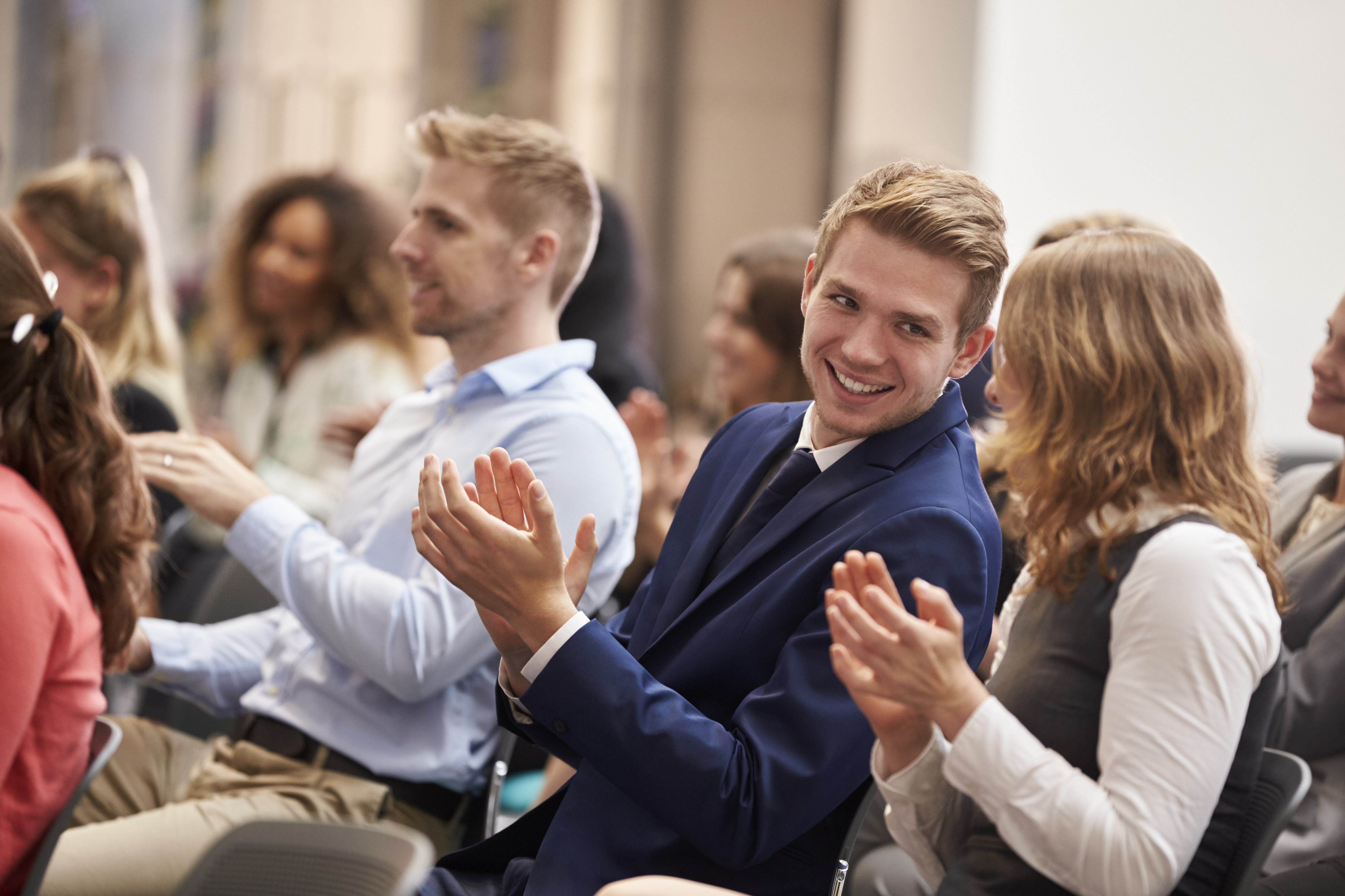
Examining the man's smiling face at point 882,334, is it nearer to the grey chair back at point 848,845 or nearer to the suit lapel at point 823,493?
the suit lapel at point 823,493

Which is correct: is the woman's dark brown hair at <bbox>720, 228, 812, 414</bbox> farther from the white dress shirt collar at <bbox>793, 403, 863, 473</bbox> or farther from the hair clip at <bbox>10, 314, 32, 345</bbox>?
the hair clip at <bbox>10, 314, 32, 345</bbox>

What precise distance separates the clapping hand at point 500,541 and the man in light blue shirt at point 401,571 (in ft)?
1.64

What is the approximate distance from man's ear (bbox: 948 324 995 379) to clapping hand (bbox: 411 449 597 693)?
0.44m

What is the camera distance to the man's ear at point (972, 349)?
1.33 meters

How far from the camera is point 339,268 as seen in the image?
11.5ft

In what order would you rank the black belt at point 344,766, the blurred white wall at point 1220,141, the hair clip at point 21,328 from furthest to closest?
the blurred white wall at point 1220,141, the black belt at point 344,766, the hair clip at point 21,328

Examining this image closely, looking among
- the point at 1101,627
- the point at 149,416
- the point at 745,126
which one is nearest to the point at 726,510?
the point at 1101,627

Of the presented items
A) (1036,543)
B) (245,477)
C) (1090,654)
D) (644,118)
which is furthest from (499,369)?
(644,118)

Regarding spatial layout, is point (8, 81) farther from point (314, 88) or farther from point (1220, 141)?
point (1220, 141)

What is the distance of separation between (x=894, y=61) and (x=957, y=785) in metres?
4.08

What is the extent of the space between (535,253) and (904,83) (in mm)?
3131

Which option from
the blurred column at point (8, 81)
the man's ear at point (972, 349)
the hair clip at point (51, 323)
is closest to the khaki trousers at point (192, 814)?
the hair clip at point (51, 323)

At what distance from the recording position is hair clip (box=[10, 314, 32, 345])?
5.01ft

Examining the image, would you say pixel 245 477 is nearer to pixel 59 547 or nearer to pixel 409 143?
pixel 59 547
